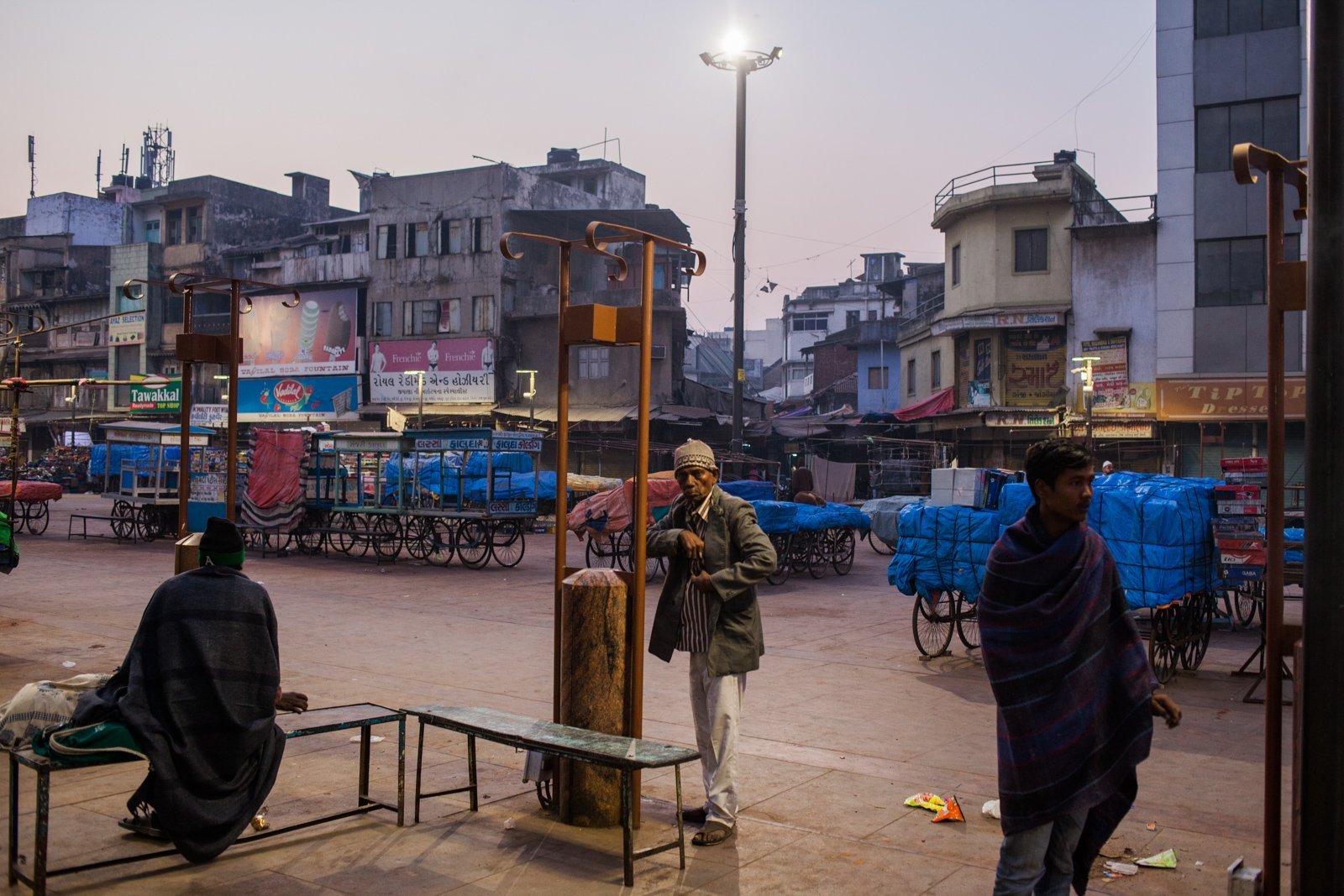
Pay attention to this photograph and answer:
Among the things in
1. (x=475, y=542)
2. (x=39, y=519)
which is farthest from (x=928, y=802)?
(x=39, y=519)

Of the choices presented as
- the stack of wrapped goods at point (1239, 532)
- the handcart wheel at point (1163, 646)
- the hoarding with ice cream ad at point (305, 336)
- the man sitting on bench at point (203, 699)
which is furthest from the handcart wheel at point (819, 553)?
the hoarding with ice cream ad at point (305, 336)

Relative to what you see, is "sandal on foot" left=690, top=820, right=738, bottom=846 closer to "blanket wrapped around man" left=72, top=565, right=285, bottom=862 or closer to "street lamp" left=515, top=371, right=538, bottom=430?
"blanket wrapped around man" left=72, top=565, right=285, bottom=862

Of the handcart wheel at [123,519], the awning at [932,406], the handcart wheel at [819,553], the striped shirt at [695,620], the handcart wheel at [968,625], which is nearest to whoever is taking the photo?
the striped shirt at [695,620]

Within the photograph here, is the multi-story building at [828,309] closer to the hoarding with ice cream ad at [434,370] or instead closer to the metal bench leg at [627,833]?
the hoarding with ice cream ad at [434,370]

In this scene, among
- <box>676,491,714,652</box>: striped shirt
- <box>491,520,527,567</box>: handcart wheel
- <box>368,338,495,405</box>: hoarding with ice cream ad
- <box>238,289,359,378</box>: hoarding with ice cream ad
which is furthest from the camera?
<box>238,289,359,378</box>: hoarding with ice cream ad

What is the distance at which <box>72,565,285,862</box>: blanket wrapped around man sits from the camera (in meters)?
4.18

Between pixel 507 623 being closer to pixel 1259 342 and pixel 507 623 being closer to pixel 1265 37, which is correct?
pixel 1259 342

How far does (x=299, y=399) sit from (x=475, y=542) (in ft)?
98.0

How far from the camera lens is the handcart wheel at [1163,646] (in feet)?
29.5

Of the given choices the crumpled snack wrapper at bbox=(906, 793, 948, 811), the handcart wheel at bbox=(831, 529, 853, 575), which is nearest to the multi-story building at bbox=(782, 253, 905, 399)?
the handcart wheel at bbox=(831, 529, 853, 575)

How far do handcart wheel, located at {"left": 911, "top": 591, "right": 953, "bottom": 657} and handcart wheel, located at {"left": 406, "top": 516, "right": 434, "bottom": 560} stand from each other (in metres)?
10.2

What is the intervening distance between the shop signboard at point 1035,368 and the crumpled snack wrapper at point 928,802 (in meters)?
27.6

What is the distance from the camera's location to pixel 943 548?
9.52 m

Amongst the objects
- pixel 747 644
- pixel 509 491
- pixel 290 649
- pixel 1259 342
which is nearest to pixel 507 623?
pixel 290 649
